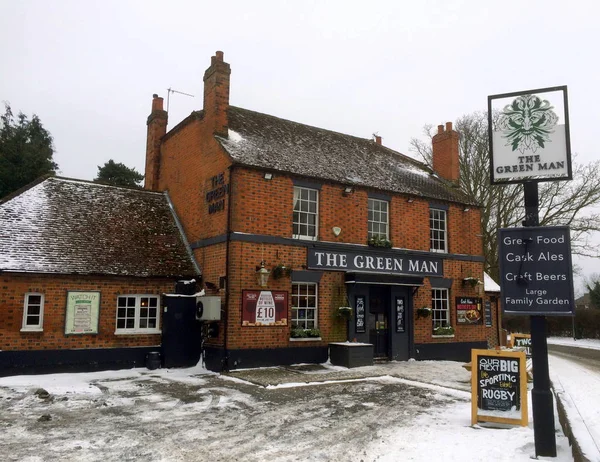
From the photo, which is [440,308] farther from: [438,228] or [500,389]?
[500,389]

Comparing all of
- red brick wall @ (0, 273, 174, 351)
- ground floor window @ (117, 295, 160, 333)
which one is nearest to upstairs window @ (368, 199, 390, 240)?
red brick wall @ (0, 273, 174, 351)

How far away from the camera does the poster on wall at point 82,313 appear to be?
13758 millimetres

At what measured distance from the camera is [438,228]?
19.4 m

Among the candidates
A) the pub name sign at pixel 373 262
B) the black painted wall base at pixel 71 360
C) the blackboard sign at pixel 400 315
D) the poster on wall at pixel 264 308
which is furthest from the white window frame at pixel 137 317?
the blackboard sign at pixel 400 315

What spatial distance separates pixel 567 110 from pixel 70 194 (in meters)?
14.7

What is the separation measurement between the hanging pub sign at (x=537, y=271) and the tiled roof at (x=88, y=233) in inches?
418

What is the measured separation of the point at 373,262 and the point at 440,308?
3.68 metres

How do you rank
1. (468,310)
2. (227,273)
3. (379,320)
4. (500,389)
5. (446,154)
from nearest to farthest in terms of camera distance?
(500,389)
(227,273)
(379,320)
(468,310)
(446,154)

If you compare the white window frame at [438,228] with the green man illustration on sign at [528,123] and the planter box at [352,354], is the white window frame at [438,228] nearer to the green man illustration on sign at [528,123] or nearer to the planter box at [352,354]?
the planter box at [352,354]

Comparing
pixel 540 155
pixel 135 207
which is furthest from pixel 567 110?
pixel 135 207

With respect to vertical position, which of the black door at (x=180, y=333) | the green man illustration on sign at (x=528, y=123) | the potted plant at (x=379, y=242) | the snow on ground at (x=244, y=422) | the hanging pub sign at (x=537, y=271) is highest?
the green man illustration on sign at (x=528, y=123)

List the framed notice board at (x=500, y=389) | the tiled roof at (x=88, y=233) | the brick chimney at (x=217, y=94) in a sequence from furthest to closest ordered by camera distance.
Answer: the brick chimney at (x=217, y=94)
the tiled roof at (x=88, y=233)
the framed notice board at (x=500, y=389)

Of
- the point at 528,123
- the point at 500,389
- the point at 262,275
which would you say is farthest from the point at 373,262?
the point at 528,123

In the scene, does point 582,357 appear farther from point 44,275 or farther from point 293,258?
point 44,275
